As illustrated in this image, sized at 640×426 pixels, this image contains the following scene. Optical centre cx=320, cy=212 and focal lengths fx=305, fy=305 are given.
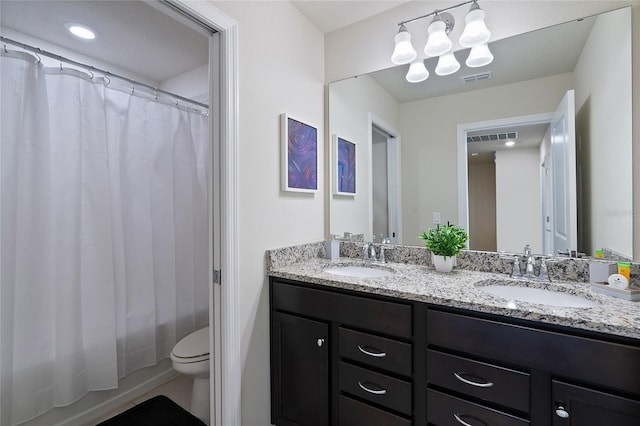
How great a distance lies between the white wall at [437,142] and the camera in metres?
1.61

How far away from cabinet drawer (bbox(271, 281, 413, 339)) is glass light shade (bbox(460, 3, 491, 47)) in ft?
4.44

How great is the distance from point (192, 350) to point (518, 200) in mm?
2014

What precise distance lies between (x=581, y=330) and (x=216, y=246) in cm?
139

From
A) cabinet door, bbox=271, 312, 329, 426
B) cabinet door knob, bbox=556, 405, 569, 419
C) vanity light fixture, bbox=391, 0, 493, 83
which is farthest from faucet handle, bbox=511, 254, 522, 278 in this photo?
vanity light fixture, bbox=391, 0, 493, 83

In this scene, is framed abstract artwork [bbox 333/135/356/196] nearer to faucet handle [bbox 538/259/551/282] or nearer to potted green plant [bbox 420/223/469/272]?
potted green plant [bbox 420/223/469/272]

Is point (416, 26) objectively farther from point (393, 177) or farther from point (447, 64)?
point (393, 177)

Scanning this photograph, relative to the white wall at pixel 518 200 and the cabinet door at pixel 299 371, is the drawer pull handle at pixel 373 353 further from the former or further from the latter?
the white wall at pixel 518 200

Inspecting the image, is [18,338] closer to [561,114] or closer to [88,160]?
[88,160]

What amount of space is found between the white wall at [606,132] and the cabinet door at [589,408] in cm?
70

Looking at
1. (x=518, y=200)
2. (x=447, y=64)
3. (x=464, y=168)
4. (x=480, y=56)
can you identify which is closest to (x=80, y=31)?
(x=447, y=64)

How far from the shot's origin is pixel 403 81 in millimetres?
1854

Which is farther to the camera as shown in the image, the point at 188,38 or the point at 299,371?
the point at 188,38

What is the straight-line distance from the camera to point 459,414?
1.09 meters

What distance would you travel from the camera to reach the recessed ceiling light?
1819 millimetres
